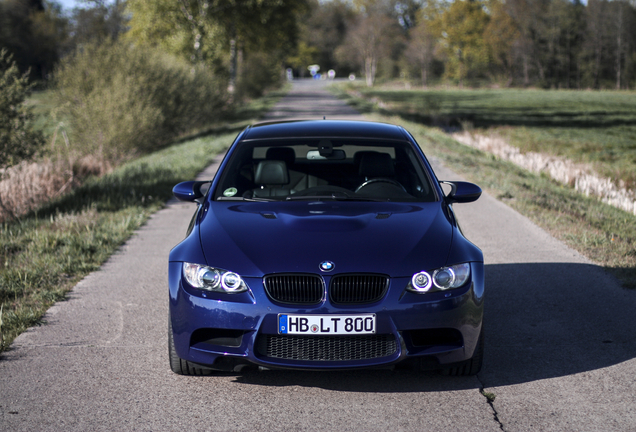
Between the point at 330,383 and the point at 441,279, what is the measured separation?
0.89 metres

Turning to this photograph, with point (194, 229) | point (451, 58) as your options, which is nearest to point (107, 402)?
point (194, 229)

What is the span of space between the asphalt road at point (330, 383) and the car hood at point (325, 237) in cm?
72

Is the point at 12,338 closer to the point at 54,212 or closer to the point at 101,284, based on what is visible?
the point at 101,284

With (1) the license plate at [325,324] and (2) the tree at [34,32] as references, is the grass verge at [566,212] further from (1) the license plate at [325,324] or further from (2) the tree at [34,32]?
(2) the tree at [34,32]

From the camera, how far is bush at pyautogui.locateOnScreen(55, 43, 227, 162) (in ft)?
57.9

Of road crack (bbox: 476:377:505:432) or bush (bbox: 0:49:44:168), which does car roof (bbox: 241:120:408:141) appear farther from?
bush (bbox: 0:49:44:168)

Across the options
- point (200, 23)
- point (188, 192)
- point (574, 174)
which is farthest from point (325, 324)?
point (200, 23)

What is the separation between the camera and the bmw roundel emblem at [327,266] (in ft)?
11.6

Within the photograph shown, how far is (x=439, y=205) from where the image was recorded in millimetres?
4492

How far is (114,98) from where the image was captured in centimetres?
1753

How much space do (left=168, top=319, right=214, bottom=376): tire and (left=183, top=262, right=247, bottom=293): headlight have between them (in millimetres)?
333

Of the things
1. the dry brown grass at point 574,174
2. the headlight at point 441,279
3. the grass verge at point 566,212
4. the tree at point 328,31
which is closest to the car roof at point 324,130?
the headlight at point 441,279

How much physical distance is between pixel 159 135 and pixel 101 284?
51.7ft

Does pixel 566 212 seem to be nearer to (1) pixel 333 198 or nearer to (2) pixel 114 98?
(1) pixel 333 198
